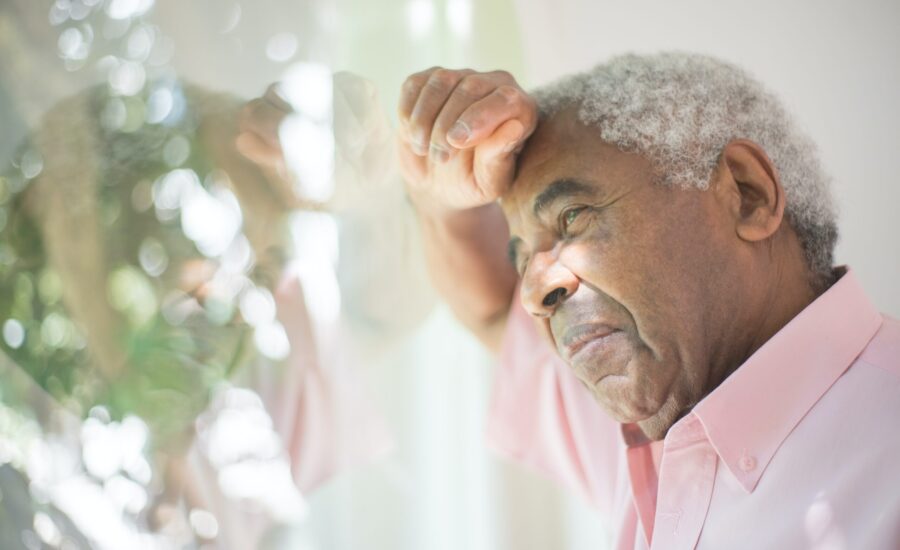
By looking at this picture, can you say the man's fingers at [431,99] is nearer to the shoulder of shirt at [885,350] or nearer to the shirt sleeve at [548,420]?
the shirt sleeve at [548,420]

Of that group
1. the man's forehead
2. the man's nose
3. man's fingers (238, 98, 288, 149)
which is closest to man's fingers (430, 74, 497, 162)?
the man's forehead

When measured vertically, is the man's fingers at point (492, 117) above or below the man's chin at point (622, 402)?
above

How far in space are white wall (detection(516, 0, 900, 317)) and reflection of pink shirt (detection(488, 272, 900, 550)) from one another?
1.35 feet

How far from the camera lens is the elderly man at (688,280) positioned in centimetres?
121

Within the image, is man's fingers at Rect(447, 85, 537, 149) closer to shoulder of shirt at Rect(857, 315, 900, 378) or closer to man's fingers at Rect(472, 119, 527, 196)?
man's fingers at Rect(472, 119, 527, 196)

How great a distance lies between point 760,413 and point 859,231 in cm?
71

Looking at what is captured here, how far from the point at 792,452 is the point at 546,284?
1.46ft

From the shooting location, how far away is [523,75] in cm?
206

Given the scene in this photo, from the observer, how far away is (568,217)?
1398mm

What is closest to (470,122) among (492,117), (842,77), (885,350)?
(492,117)

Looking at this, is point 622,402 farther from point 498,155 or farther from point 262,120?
point 262,120

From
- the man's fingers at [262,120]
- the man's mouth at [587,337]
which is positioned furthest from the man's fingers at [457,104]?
the man's fingers at [262,120]

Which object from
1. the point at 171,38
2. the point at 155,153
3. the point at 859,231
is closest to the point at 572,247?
the point at 859,231

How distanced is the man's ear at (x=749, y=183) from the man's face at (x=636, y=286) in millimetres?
38
